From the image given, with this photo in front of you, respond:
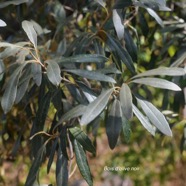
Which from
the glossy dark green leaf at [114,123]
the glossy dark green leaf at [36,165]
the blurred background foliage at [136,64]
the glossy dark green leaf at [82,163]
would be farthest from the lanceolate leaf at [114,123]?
the blurred background foliage at [136,64]

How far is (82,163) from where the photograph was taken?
43.3 inches

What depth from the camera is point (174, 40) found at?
167 centimetres

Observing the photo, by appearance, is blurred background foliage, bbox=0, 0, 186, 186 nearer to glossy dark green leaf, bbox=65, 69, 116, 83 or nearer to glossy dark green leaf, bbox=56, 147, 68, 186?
glossy dark green leaf, bbox=65, 69, 116, 83

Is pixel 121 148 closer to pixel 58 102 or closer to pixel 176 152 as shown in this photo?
pixel 176 152

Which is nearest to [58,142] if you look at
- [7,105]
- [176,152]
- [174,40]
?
[7,105]

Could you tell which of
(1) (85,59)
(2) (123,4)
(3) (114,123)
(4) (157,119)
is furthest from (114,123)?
(2) (123,4)

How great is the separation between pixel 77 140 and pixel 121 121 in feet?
0.46

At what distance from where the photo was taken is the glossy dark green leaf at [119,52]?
1.23 metres

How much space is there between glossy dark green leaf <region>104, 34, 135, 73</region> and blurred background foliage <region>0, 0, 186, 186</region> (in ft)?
0.16

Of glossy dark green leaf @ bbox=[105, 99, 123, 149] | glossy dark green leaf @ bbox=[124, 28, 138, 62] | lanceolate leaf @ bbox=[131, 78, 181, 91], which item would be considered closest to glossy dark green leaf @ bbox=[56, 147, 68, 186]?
glossy dark green leaf @ bbox=[105, 99, 123, 149]

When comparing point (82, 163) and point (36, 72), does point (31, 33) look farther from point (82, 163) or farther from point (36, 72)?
point (82, 163)

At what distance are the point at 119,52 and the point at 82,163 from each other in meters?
0.34

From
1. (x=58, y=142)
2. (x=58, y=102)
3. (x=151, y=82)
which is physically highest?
(x=151, y=82)

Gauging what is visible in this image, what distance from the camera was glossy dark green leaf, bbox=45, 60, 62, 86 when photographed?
1.02 m
